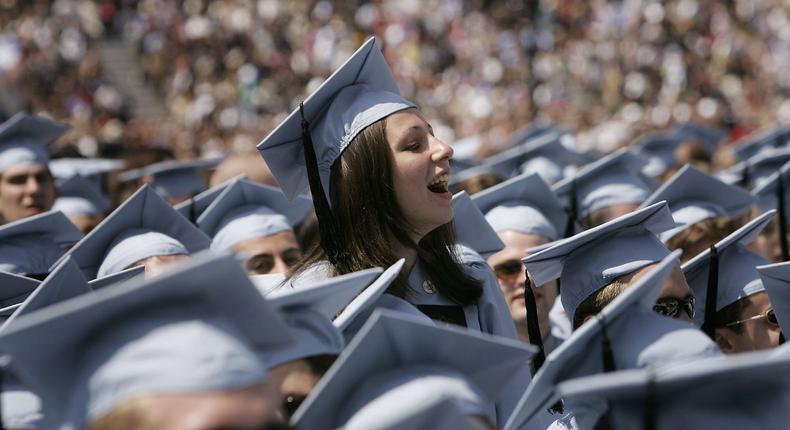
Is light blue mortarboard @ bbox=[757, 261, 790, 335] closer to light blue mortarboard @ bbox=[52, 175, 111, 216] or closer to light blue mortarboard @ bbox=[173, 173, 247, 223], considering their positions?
light blue mortarboard @ bbox=[173, 173, 247, 223]

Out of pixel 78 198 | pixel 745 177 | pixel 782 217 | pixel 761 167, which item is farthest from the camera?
pixel 761 167

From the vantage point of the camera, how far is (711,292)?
345cm

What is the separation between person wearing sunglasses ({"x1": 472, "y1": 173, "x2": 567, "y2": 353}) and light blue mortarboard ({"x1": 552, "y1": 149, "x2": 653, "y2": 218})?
0.37 m

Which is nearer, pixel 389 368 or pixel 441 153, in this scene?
pixel 389 368

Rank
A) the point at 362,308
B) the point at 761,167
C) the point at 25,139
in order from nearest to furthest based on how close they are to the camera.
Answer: the point at 362,308
the point at 25,139
the point at 761,167

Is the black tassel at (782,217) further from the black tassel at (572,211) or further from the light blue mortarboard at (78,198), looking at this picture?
the light blue mortarboard at (78,198)

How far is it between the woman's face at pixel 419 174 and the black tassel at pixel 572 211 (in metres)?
2.04

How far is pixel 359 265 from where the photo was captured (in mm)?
2953

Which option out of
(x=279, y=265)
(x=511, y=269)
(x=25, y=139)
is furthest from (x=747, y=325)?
(x=25, y=139)

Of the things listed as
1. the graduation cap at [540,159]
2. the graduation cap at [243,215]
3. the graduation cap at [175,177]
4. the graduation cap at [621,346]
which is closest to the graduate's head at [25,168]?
the graduation cap at [175,177]

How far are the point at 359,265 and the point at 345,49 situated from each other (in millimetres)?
15653

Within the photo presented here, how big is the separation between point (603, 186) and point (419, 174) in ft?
8.33

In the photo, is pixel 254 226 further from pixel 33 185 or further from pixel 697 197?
pixel 697 197

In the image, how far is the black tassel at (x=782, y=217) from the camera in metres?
4.71
